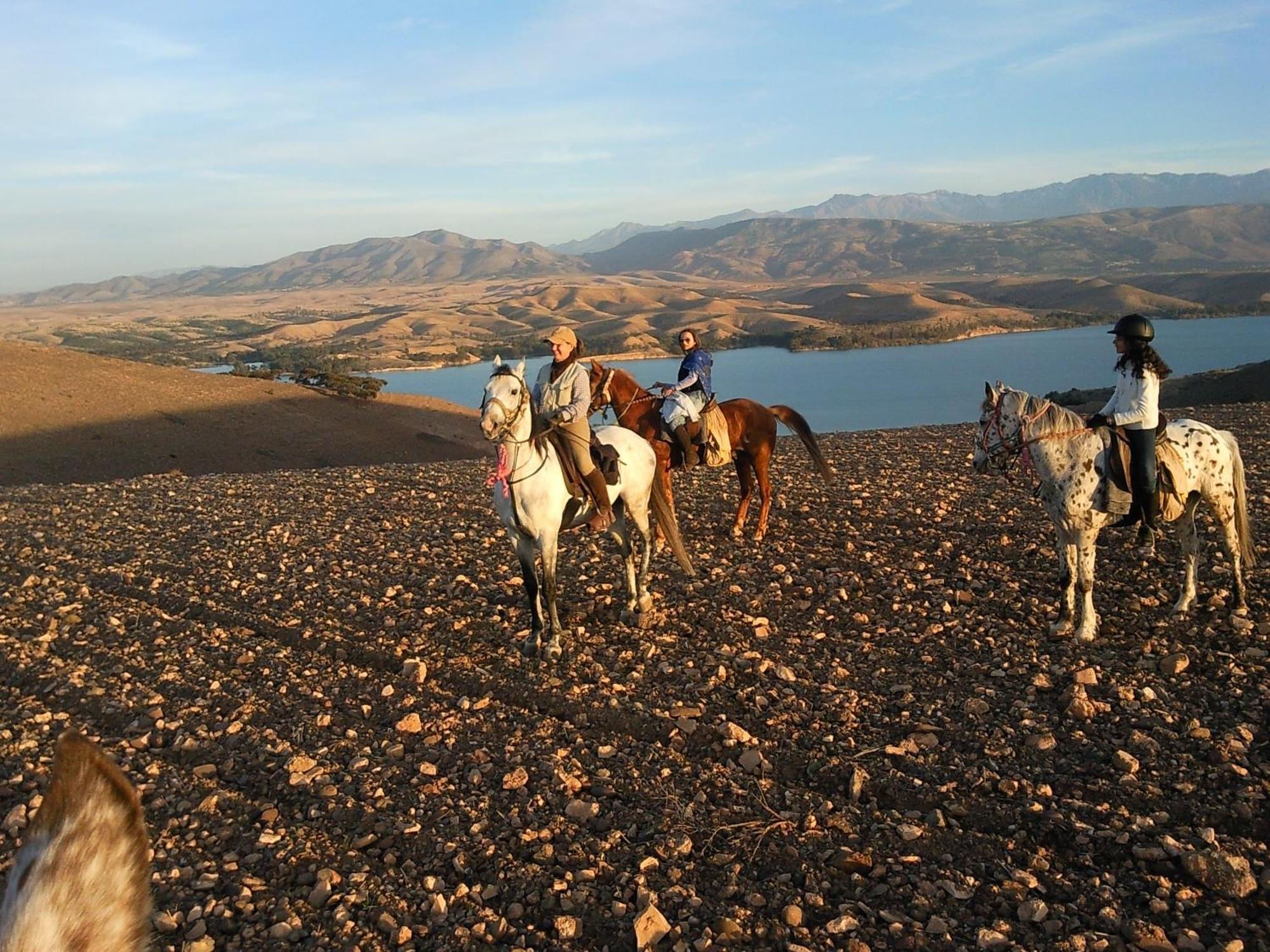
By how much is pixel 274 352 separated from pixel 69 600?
110m

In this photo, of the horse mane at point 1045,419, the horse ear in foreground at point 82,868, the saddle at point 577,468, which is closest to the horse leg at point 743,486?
the saddle at point 577,468

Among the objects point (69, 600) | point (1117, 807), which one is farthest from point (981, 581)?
point (69, 600)

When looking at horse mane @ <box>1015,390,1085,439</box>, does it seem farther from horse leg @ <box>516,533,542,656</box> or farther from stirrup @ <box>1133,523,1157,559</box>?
horse leg @ <box>516,533,542,656</box>

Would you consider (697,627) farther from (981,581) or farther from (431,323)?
(431,323)

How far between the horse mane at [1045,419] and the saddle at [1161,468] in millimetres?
301

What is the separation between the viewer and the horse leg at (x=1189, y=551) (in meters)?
7.24

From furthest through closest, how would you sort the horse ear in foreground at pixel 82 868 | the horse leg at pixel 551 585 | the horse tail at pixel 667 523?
the horse tail at pixel 667 523
the horse leg at pixel 551 585
the horse ear in foreground at pixel 82 868

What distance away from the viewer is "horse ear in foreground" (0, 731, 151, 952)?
808mm

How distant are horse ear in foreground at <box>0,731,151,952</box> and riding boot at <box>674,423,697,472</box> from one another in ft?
32.1

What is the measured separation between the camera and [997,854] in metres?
4.43

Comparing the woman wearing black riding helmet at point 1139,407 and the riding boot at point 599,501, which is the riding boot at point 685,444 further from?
the woman wearing black riding helmet at point 1139,407

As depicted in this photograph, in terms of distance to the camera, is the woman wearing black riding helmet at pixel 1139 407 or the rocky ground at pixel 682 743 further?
the woman wearing black riding helmet at pixel 1139 407

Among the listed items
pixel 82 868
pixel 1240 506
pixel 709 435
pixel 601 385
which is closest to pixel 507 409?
pixel 601 385

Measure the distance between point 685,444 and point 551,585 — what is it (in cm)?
369
